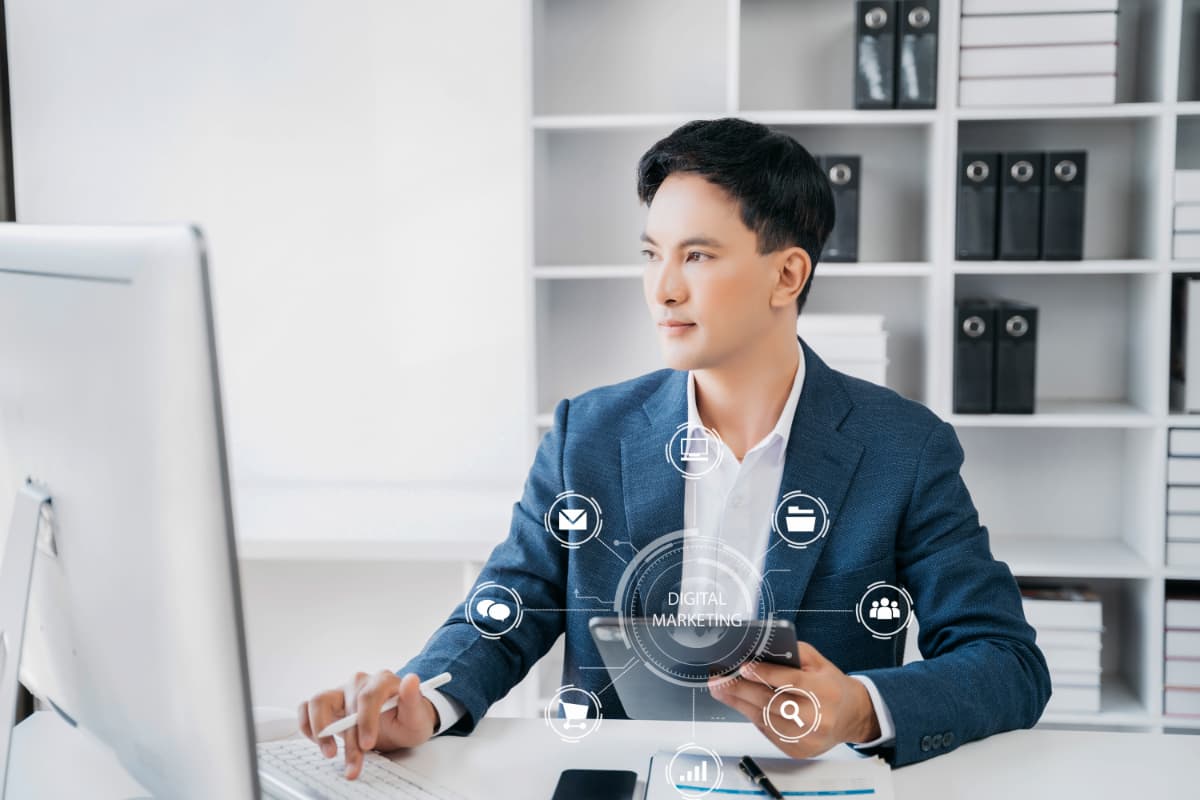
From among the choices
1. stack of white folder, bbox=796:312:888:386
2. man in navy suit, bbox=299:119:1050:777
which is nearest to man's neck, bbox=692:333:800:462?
man in navy suit, bbox=299:119:1050:777

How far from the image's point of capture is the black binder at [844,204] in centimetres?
223

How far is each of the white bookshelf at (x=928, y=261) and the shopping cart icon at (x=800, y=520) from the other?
1179mm

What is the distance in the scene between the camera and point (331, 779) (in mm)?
922

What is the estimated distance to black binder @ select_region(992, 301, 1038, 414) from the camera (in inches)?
87.9

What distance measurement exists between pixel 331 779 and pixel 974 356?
1710 millimetres

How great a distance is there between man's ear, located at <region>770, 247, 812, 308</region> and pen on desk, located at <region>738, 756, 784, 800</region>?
0.55 m

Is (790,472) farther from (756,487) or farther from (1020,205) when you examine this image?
(1020,205)

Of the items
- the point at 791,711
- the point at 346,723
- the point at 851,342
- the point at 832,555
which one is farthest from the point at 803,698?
the point at 851,342

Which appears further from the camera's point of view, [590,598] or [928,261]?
[928,261]

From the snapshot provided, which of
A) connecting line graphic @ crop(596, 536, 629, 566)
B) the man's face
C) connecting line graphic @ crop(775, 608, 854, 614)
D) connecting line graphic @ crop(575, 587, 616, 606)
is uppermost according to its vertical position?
the man's face

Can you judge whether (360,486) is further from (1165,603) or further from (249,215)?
(1165,603)

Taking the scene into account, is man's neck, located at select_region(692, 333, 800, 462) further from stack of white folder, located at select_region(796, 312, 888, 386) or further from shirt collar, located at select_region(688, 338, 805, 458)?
stack of white folder, located at select_region(796, 312, 888, 386)

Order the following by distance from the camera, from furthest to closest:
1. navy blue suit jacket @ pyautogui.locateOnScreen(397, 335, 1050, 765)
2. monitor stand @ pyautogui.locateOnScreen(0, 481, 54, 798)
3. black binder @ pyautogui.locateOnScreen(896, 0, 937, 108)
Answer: black binder @ pyautogui.locateOnScreen(896, 0, 937, 108), navy blue suit jacket @ pyautogui.locateOnScreen(397, 335, 1050, 765), monitor stand @ pyautogui.locateOnScreen(0, 481, 54, 798)

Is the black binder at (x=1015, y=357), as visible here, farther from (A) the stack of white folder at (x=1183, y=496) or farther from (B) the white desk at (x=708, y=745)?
(B) the white desk at (x=708, y=745)
